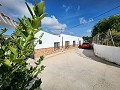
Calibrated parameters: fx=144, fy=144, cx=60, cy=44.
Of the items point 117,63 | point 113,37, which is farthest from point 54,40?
point 117,63

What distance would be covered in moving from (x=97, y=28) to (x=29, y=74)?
4646cm

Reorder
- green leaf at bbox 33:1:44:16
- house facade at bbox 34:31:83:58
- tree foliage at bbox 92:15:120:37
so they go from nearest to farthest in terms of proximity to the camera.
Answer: green leaf at bbox 33:1:44:16
house facade at bbox 34:31:83:58
tree foliage at bbox 92:15:120:37

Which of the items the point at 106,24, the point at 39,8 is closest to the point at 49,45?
the point at 39,8

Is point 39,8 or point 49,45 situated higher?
point 39,8

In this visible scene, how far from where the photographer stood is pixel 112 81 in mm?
7852

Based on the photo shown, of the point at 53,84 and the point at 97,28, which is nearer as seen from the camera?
the point at 53,84

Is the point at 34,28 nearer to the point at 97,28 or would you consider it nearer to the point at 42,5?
the point at 42,5

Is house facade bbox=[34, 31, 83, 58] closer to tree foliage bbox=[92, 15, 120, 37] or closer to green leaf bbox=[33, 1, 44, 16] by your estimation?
green leaf bbox=[33, 1, 44, 16]

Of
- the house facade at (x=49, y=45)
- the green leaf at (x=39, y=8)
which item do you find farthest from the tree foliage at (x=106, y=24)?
the green leaf at (x=39, y=8)

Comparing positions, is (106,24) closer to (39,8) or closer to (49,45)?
(49,45)

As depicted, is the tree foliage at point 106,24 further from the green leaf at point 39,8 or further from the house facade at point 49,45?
the green leaf at point 39,8

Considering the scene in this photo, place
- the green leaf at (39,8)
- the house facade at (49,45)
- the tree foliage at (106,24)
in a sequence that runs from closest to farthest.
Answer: the green leaf at (39,8), the house facade at (49,45), the tree foliage at (106,24)

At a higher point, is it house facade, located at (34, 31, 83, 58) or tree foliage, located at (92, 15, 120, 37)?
tree foliage, located at (92, 15, 120, 37)

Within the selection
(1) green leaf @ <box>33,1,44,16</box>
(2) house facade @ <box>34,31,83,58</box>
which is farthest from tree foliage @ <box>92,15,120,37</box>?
(1) green leaf @ <box>33,1,44,16</box>
